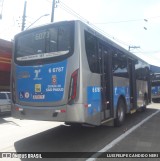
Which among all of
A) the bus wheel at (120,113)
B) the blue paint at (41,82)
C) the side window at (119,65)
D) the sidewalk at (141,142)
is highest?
the side window at (119,65)

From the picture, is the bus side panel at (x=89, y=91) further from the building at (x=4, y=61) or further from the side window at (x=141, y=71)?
the building at (x=4, y=61)

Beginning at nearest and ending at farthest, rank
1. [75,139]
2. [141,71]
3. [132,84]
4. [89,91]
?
1. [89,91]
2. [75,139]
3. [132,84]
4. [141,71]

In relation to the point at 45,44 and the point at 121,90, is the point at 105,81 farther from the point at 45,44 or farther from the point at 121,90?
the point at 45,44

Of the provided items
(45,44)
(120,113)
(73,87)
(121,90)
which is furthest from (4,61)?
(73,87)

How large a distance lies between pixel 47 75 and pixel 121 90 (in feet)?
14.3

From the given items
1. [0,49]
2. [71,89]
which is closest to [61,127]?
[71,89]

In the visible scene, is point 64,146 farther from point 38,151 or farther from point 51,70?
point 51,70

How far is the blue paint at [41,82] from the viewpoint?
A: 7.93m

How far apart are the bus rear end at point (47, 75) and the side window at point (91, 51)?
0.58m

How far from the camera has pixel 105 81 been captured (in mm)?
9781

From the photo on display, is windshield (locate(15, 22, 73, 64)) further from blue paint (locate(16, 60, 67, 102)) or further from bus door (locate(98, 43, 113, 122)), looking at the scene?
bus door (locate(98, 43, 113, 122))

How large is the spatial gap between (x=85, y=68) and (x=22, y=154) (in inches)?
112

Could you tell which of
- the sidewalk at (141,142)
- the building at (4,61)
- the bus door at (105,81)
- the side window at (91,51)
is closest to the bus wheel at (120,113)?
the sidewalk at (141,142)

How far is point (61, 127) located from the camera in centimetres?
1118
